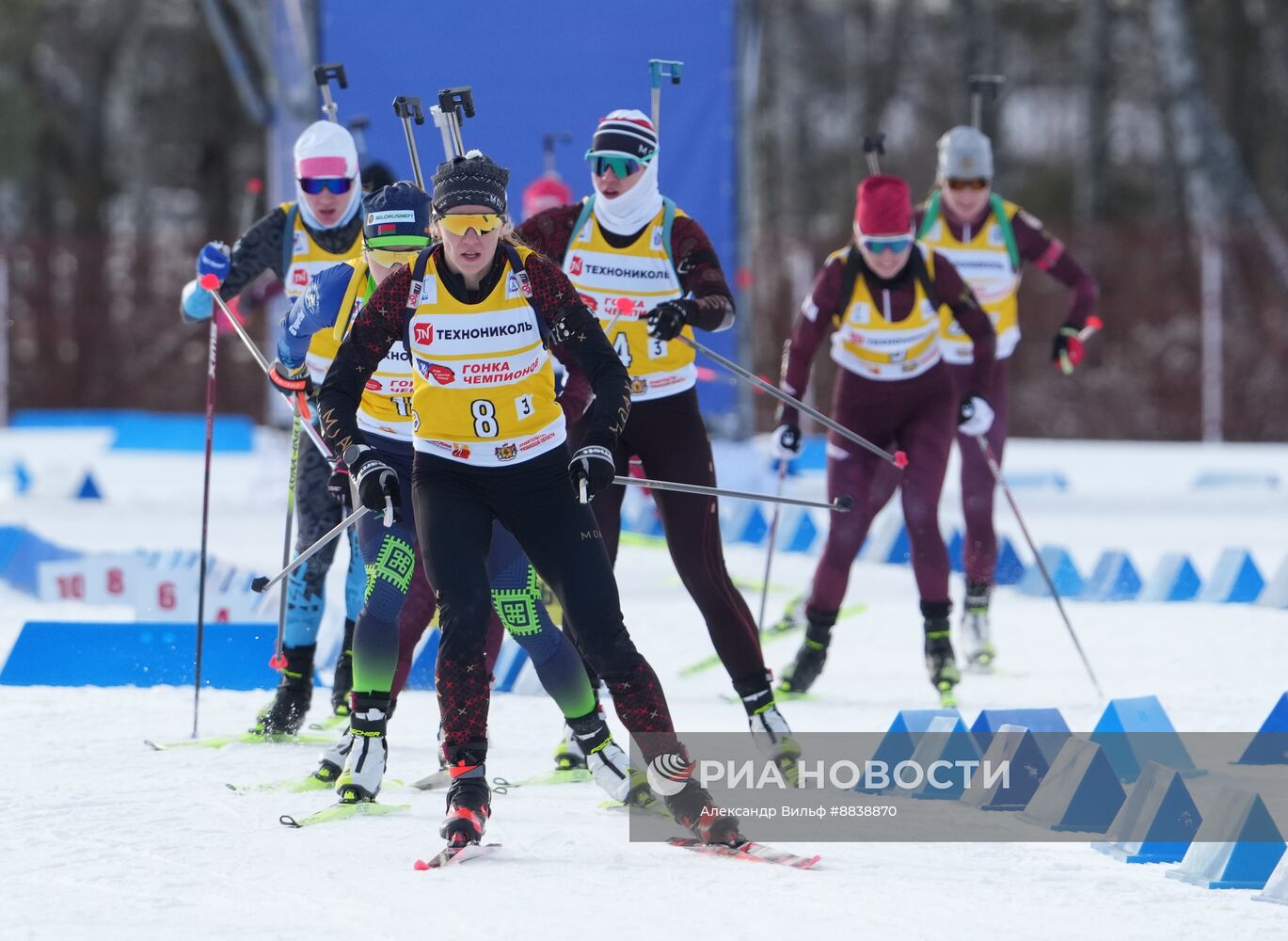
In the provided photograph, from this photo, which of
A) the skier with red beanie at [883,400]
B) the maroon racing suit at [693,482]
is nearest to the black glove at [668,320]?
the maroon racing suit at [693,482]

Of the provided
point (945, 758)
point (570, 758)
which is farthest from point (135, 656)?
point (945, 758)

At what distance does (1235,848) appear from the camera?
456 centimetres

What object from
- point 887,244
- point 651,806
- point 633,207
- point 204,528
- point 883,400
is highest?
point 633,207

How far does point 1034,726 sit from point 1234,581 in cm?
418

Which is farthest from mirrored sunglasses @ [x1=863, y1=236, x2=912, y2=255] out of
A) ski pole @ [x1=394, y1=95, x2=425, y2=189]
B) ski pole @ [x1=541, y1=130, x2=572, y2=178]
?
ski pole @ [x1=541, y1=130, x2=572, y2=178]

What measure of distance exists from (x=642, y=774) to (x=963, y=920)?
1200mm

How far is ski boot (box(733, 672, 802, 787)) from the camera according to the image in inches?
225

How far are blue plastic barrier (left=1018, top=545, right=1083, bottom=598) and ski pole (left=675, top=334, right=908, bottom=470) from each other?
2608mm

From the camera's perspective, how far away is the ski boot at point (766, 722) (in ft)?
18.7

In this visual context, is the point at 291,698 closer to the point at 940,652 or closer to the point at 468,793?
the point at 468,793

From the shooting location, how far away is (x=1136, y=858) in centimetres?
481

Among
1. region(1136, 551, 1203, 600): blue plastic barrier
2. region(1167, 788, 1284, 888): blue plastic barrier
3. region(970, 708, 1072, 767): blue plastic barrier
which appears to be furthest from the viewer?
region(1136, 551, 1203, 600): blue plastic barrier

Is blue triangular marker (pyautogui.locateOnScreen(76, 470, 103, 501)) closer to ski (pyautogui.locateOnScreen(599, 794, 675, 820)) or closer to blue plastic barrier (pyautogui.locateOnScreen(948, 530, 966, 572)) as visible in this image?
blue plastic barrier (pyautogui.locateOnScreen(948, 530, 966, 572))

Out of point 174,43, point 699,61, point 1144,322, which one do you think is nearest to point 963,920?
point 699,61
